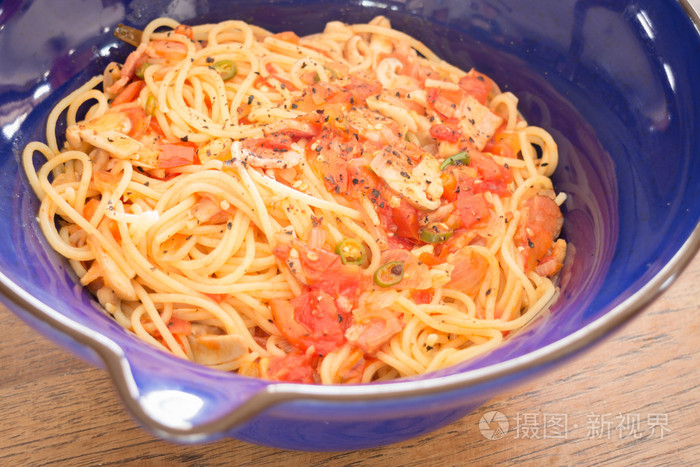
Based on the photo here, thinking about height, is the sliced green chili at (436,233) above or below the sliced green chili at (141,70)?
below

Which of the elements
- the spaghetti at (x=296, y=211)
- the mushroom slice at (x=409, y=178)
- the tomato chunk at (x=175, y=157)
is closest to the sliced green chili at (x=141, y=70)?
the spaghetti at (x=296, y=211)

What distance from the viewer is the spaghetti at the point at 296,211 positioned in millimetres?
2639

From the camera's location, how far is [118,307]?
8.87 ft

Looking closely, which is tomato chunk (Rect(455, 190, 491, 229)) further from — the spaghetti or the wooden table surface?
the wooden table surface

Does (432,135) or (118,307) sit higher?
(432,135)

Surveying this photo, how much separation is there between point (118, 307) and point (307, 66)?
1593 mm

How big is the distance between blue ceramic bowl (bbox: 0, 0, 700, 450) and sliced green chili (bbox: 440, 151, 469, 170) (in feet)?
1.93

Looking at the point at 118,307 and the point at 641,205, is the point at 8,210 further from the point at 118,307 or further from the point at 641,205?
the point at 641,205

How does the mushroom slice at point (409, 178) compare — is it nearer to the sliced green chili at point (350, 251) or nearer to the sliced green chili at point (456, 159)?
the sliced green chili at point (456, 159)

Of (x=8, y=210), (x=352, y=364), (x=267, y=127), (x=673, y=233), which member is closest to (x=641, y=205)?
(x=673, y=233)

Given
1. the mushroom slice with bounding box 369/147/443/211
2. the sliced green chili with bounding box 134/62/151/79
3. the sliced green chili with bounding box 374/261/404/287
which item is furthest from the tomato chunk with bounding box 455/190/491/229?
the sliced green chili with bounding box 134/62/151/79

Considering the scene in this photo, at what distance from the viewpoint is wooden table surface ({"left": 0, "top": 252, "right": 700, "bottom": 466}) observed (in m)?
2.64

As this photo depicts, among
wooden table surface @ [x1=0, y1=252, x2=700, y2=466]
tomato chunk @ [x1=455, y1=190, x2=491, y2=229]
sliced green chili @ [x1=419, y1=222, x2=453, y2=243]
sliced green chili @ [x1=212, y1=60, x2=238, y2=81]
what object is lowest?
wooden table surface @ [x1=0, y1=252, x2=700, y2=466]

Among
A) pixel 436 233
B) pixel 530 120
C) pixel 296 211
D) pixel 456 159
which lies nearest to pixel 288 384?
pixel 296 211
